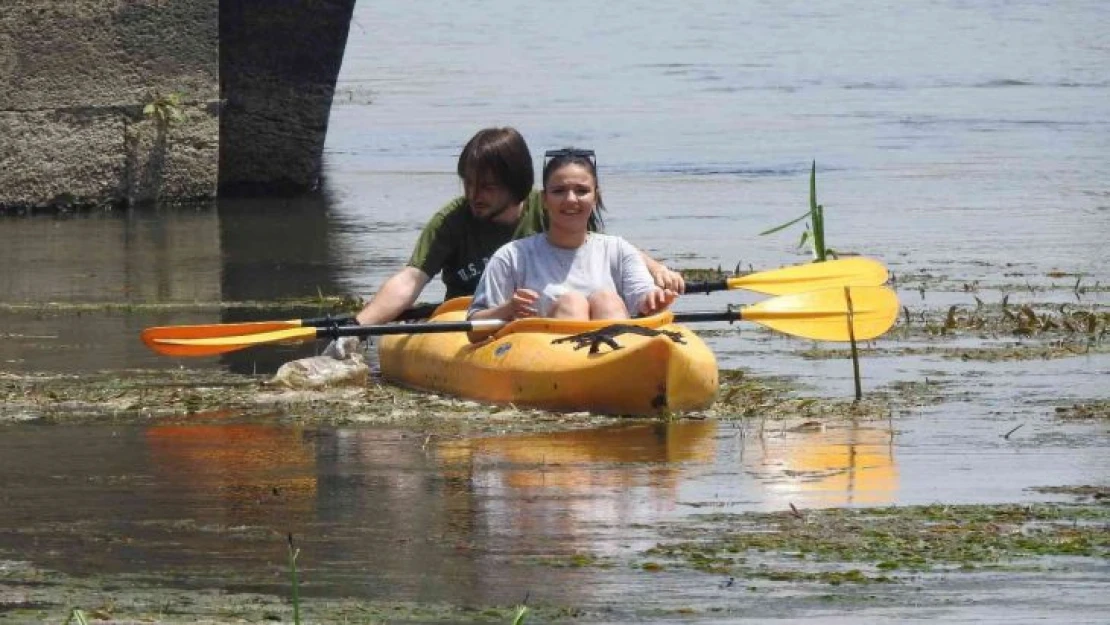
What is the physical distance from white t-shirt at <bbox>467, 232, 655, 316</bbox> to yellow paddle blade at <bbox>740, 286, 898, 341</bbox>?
2.04ft

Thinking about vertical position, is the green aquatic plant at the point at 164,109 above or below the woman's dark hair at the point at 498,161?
above

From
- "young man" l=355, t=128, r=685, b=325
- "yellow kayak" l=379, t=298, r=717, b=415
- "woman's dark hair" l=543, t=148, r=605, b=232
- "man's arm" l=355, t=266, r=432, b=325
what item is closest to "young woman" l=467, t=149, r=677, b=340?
"woman's dark hair" l=543, t=148, r=605, b=232

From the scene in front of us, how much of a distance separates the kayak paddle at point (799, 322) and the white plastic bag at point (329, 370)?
0.12 meters

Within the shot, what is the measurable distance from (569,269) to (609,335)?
0.55 meters

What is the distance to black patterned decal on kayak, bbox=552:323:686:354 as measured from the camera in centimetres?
955

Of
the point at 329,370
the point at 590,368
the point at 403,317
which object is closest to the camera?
the point at 590,368

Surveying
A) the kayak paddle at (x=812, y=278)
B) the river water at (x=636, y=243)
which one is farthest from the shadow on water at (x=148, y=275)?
the kayak paddle at (x=812, y=278)

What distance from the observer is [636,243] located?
15.7m

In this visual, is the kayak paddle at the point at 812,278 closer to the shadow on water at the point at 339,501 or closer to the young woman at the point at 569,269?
the young woman at the point at 569,269

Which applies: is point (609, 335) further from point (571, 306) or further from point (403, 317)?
point (403, 317)

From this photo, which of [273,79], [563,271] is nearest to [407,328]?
[563,271]

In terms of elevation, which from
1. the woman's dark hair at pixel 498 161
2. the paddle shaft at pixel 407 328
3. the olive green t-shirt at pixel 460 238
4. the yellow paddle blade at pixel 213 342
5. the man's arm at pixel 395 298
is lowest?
the yellow paddle blade at pixel 213 342

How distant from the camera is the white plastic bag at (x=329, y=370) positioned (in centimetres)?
1039

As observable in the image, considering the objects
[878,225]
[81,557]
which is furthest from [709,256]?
[81,557]
